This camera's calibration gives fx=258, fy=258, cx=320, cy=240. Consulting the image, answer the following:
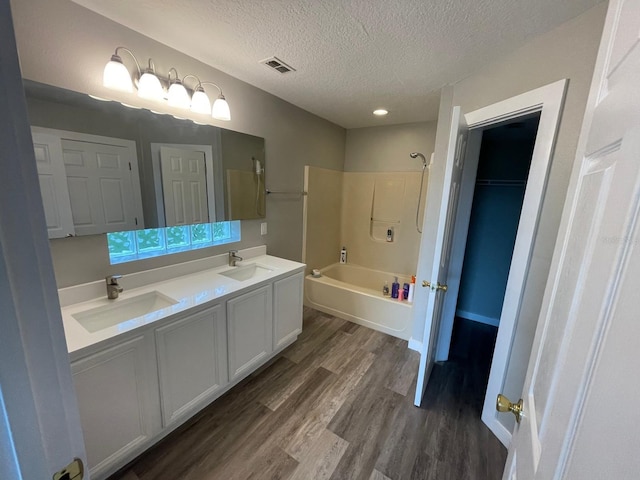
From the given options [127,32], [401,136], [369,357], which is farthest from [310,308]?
[127,32]

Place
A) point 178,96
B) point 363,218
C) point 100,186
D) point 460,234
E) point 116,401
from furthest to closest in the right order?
point 363,218, point 460,234, point 178,96, point 100,186, point 116,401

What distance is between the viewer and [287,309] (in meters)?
2.31

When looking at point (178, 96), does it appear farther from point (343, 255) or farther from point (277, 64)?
point (343, 255)

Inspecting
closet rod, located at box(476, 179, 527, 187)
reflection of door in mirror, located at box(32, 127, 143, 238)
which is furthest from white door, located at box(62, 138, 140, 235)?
closet rod, located at box(476, 179, 527, 187)

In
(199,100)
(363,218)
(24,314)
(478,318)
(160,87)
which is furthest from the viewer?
(363,218)

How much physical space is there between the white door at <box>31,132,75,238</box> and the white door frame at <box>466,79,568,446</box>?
8.03 feet

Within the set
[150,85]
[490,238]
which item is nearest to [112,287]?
[150,85]

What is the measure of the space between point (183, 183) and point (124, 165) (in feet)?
1.23

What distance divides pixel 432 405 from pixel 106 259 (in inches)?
95.0

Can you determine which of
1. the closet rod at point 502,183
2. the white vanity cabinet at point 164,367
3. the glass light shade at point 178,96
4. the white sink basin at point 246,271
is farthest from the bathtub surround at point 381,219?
the glass light shade at point 178,96

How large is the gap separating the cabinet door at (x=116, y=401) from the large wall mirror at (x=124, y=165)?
2.35 ft

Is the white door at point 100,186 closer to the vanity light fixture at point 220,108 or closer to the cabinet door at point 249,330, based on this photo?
the vanity light fixture at point 220,108

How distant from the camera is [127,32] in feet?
4.90

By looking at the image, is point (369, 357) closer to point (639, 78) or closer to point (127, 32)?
point (639, 78)
